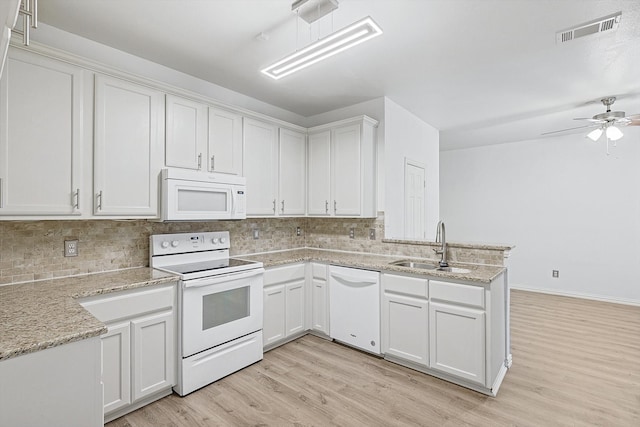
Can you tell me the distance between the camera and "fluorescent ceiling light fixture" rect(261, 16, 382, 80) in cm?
179

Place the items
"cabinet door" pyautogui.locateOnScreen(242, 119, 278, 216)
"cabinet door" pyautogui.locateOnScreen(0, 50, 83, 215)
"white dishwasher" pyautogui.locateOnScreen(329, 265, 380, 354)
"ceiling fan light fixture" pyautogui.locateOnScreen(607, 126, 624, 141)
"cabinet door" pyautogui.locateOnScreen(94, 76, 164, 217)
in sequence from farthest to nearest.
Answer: "ceiling fan light fixture" pyautogui.locateOnScreen(607, 126, 624, 141)
"cabinet door" pyautogui.locateOnScreen(242, 119, 278, 216)
"white dishwasher" pyautogui.locateOnScreen(329, 265, 380, 354)
"cabinet door" pyautogui.locateOnScreen(94, 76, 164, 217)
"cabinet door" pyautogui.locateOnScreen(0, 50, 83, 215)

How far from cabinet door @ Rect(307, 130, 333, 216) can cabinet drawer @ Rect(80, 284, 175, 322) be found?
1962 mm

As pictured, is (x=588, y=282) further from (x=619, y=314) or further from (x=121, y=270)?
(x=121, y=270)

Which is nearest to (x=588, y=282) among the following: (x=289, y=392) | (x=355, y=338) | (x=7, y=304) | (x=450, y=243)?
(x=450, y=243)

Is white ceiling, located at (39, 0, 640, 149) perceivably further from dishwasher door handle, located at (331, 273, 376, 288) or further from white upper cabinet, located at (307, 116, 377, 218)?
dishwasher door handle, located at (331, 273, 376, 288)

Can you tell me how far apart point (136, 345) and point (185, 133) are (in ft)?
5.66

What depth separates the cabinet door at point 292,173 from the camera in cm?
374

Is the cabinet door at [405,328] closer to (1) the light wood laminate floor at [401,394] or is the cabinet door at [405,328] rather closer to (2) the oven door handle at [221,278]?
(1) the light wood laminate floor at [401,394]

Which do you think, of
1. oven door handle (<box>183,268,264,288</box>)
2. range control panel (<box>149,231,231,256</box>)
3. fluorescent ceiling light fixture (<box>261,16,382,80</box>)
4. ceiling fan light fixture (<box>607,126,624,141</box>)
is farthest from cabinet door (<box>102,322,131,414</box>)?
ceiling fan light fixture (<box>607,126,624,141</box>)

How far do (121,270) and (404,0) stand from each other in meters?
2.94

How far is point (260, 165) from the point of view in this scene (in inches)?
137

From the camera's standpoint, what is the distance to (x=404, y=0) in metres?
2.07

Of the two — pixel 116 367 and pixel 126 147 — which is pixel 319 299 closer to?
pixel 116 367

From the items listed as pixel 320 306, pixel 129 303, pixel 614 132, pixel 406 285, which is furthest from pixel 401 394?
pixel 614 132
